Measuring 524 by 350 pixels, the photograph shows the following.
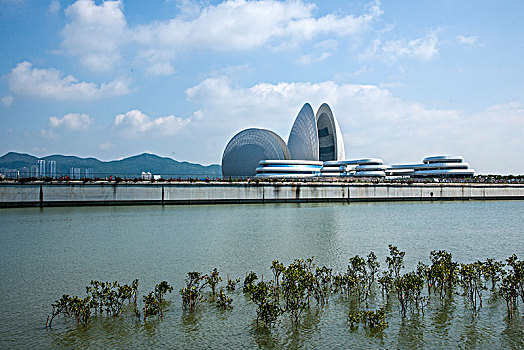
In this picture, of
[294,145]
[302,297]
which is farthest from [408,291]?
[294,145]

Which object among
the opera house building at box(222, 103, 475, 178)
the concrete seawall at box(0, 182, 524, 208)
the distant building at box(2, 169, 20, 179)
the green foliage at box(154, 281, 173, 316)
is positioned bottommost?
the green foliage at box(154, 281, 173, 316)

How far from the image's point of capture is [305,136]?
10256 cm

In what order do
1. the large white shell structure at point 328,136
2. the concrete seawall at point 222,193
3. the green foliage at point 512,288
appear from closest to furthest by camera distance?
the green foliage at point 512,288 → the concrete seawall at point 222,193 → the large white shell structure at point 328,136

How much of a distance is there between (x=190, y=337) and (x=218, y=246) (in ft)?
36.5

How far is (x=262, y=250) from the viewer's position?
1928cm

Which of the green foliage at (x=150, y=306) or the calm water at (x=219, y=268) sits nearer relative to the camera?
the calm water at (x=219, y=268)

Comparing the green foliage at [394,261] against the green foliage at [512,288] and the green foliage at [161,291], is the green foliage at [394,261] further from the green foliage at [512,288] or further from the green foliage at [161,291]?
the green foliage at [161,291]

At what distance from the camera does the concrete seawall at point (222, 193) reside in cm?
4831

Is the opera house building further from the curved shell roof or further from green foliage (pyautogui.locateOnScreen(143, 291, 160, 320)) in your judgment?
green foliage (pyautogui.locateOnScreen(143, 291, 160, 320))

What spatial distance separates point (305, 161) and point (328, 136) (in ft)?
68.5

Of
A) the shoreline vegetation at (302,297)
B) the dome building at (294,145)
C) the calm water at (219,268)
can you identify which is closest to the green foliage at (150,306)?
the shoreline vegetation at (302,297)

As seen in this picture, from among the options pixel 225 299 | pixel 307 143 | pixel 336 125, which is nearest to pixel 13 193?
pixel 225 299

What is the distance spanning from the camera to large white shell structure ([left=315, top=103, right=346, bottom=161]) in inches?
4171

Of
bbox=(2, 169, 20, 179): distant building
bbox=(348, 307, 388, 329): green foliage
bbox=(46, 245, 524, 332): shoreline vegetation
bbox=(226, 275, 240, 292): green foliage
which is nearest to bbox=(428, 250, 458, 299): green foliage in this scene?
bbox=(46, 245, 524, 332): shoreline vegetation
